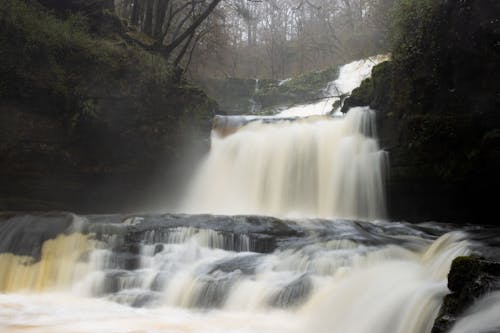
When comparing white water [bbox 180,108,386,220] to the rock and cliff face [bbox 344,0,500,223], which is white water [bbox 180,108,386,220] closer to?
cliff face [bbox 344,0,500,223]

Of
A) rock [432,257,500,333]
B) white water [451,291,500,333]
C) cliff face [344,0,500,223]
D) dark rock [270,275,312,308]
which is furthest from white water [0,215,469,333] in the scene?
cliff face [344,0,500,223]

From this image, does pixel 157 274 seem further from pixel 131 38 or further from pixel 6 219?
pixel 131 38

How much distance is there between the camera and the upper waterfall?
456 inches

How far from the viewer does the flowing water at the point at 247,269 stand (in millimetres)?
5887

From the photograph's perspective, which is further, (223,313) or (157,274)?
(157,274)

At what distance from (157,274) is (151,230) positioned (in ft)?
4.38

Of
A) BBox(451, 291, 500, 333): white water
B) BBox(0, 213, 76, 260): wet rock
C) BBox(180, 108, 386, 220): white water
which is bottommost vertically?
BBox(451, 291, 500, 333): white water

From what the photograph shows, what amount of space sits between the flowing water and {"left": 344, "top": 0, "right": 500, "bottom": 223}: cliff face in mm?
641

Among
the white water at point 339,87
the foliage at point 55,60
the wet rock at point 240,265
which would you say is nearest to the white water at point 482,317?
the wet rock at point 240,265

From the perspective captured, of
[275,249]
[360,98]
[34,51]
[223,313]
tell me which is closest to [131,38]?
[34,51]

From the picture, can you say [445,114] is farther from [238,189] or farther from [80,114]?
[80,114]

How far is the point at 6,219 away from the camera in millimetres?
9477

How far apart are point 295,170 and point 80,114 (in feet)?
17.1

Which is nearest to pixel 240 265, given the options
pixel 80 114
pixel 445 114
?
pixel 445 114
